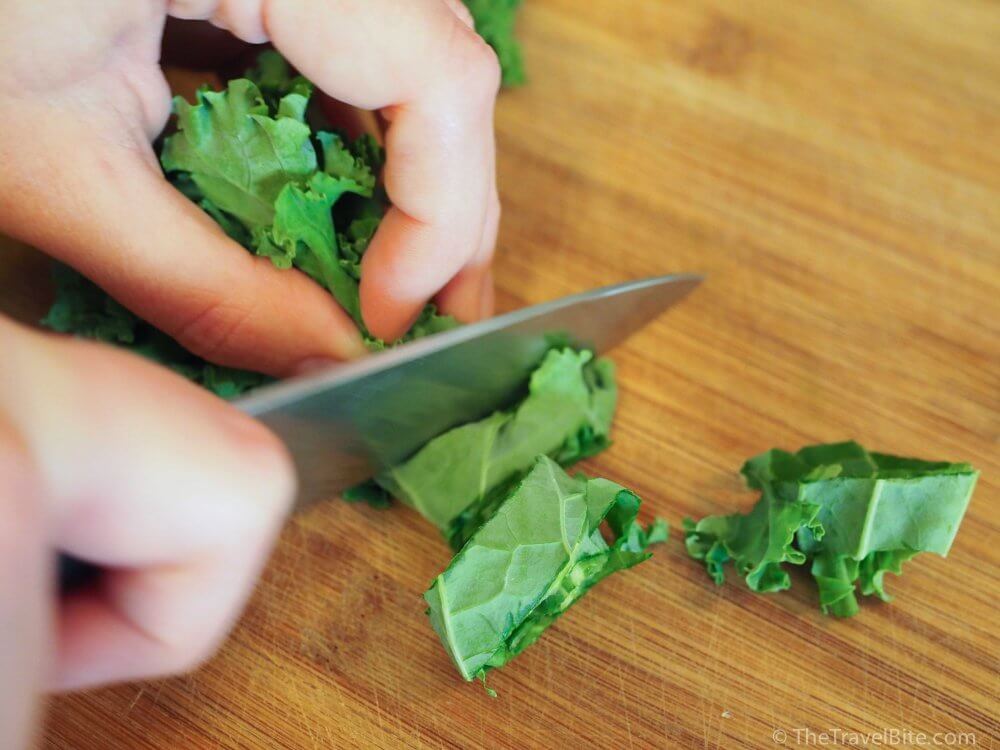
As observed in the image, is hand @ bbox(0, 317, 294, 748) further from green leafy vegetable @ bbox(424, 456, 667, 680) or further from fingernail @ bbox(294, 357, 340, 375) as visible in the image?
fingernail @ bbox(294, 357, 340, 375)

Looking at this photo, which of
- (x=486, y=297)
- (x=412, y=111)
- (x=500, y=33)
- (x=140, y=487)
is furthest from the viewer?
(x=500, y=33)

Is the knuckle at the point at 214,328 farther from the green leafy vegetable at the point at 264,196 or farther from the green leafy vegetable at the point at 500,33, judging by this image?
the green leafy vegetable at the point at 500,33

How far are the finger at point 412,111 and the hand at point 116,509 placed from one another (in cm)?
51

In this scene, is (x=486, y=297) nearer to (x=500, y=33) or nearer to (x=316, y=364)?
(x=316, y=364)

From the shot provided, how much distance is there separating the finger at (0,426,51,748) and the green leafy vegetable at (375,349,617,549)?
732 millimetres

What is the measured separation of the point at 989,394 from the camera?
163 cm

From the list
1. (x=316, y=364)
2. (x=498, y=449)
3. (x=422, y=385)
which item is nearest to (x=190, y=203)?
(x=316, y=364)

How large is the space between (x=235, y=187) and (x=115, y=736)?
2.54ft

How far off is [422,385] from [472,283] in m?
0.21

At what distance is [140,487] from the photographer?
2.63ft

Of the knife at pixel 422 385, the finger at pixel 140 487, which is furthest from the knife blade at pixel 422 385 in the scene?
the finger at pixel 140 487

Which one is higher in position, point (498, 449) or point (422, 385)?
point (422, 385)

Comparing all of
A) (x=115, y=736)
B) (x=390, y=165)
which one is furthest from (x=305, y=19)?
(x=115, y=736)

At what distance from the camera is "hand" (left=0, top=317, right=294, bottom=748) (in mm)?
700
